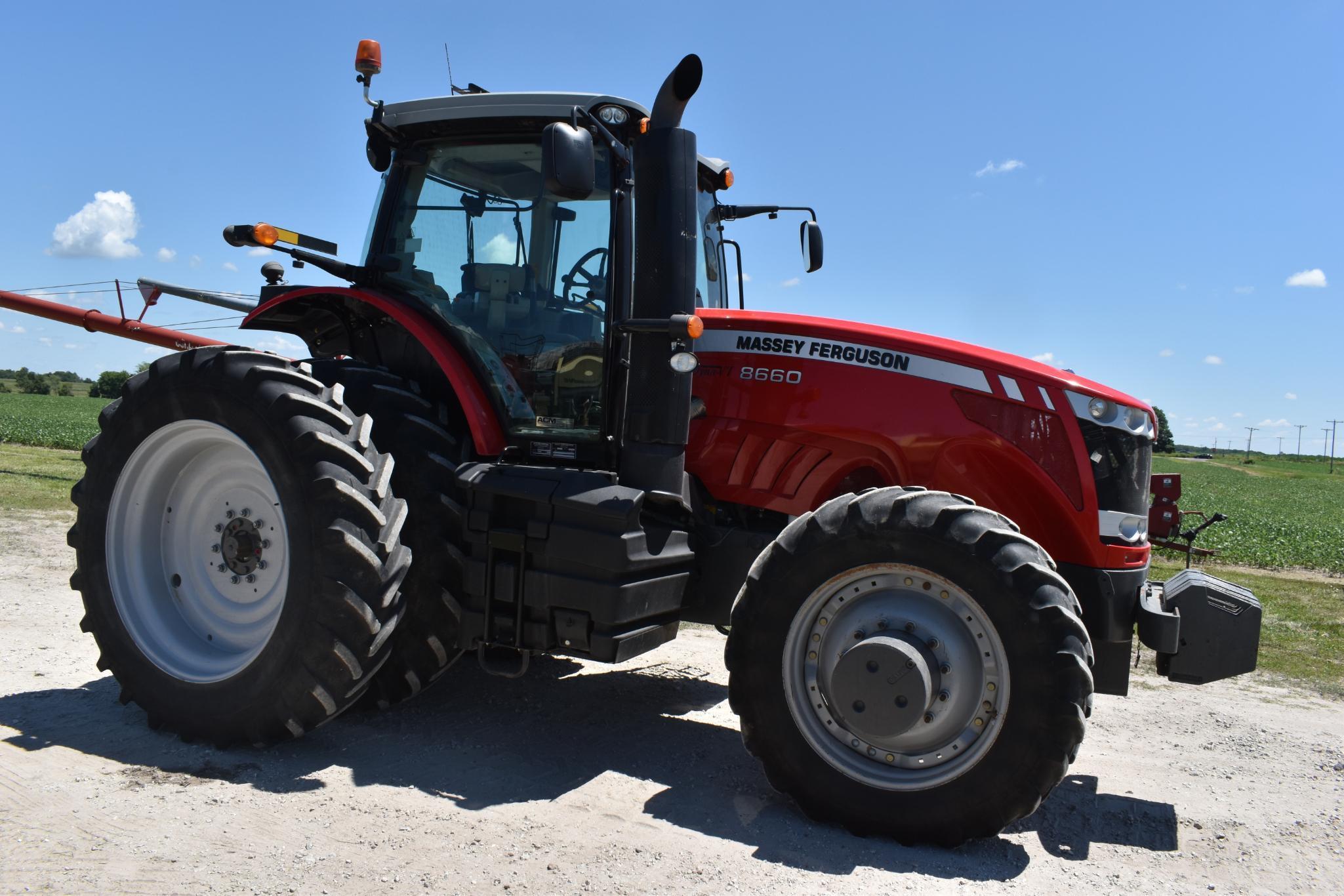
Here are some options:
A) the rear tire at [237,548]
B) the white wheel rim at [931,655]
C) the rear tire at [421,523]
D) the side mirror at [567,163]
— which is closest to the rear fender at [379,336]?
the rear tire at [421,523]

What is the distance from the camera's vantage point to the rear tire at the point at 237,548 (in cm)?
384

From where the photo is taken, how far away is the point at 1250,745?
16.0 feet

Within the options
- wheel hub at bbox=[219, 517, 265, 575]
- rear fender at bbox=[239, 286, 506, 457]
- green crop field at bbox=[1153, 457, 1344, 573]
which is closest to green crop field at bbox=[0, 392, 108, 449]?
rear fender at bbox=[239, 286, 506, 457]

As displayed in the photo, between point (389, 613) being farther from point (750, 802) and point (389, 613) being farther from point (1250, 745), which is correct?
point (1250, 745)

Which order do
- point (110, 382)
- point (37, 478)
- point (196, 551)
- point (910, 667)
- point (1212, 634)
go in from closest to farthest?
1. point (910, 667)
2. point (1212, 634)
3. point (196, 551)
4. point (37, 478)
5. point (110, 382)

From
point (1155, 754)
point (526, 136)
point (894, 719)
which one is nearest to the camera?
point (894, 719)

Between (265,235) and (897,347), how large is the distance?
2897mm

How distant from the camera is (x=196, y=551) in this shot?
4.53m

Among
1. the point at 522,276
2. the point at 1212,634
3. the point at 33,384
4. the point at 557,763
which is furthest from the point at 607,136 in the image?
the point at 33,384

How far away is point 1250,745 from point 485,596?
3.93 metres

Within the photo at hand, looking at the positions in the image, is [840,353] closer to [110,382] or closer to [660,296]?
[660,296]

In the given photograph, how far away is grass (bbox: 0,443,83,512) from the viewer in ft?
36.6

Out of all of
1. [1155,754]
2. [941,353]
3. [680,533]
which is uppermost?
[941,353]

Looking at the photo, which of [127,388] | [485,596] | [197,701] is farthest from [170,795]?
[127,388]
